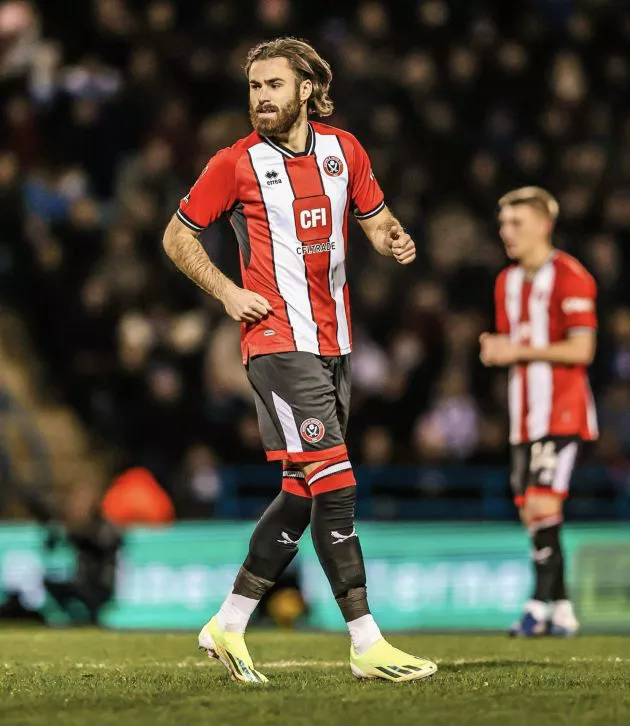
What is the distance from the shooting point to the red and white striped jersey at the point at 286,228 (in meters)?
5.75

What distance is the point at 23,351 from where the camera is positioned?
1345 centimetres

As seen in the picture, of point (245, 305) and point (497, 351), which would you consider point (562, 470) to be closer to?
point (497, 351)

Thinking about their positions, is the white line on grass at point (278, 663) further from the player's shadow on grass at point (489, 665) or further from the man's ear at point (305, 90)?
the man's ear at point (305, 90)

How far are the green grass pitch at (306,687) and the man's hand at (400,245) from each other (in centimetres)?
161

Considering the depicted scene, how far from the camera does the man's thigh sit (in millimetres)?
5625

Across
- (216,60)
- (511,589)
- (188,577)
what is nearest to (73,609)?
(188,577)

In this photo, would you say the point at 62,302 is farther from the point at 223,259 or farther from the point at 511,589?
the point at 511,589

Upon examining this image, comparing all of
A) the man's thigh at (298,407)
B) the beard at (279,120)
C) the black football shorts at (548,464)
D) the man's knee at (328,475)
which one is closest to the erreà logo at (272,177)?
the beard at (279,120)

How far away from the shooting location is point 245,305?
5.63 meters

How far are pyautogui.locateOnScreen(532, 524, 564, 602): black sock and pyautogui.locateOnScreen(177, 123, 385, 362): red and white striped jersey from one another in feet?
9.30

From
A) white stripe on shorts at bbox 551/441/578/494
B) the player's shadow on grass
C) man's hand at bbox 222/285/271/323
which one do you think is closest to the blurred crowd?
white stripe on shorts at bbox 551/441/578/494

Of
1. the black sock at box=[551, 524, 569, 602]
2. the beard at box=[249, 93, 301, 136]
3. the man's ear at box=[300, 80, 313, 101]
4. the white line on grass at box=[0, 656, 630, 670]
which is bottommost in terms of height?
the white line on grass at box=[0, 656, 630, 670]

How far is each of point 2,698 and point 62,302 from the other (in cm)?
868

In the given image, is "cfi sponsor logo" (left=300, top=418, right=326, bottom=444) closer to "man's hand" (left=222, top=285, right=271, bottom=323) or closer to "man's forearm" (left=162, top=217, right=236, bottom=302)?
"man's hand" (left=222, top=285, right=271, bottom=323)
